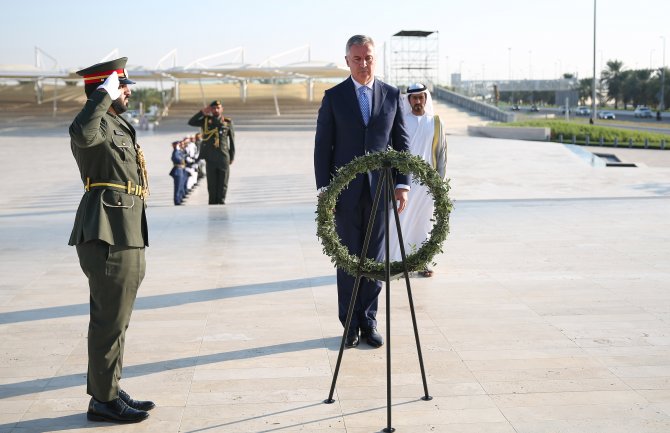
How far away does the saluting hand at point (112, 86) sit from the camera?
3.93 m

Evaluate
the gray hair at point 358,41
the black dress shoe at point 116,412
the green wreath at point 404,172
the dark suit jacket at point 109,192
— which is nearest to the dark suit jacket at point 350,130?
the gray hair at point 358,41

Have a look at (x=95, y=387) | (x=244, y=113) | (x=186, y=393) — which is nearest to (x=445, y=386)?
(x=186, y=393)

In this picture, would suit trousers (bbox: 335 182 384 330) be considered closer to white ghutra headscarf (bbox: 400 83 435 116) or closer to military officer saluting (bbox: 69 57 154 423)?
military officer saluting (bbox: 69 57 154 423)

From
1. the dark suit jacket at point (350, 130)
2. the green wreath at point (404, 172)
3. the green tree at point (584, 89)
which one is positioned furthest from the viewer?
the green tree at point (584, 89)

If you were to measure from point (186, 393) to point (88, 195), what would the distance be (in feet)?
3.83

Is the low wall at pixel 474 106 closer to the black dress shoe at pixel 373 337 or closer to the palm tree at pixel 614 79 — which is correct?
the palm tree at pixel 614 79

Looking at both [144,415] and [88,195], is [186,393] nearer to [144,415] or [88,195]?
[144,415]

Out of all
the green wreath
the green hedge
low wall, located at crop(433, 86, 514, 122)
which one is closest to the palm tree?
low wall, located at crop(433, 86, 514, 122)

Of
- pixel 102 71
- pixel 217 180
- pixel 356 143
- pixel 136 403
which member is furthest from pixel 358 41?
pixel 217 180

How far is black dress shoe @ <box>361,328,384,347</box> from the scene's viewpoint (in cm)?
528

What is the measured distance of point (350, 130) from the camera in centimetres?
525

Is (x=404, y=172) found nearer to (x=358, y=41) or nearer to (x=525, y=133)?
(x=358, y=41)

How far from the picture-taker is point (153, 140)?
3628 cm

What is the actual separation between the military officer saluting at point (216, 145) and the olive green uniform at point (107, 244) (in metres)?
9.13
